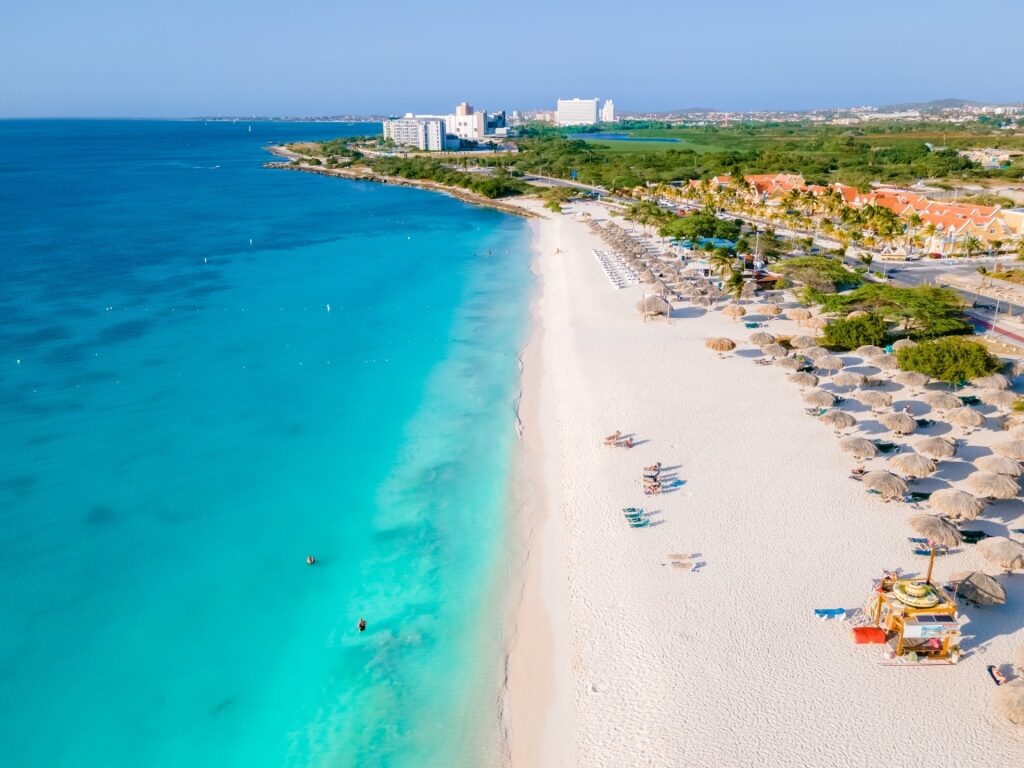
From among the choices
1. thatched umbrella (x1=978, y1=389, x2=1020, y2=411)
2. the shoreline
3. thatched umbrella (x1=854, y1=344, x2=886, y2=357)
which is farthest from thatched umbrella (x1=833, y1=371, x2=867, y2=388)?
the shoreline

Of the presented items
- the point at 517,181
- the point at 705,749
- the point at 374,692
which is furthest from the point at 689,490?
the point at 517,181

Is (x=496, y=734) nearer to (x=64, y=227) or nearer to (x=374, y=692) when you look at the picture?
(x=374, y=692)

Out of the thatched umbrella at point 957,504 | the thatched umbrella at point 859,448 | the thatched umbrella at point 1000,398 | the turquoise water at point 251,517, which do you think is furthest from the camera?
the thatched umbrella at point 1000,398

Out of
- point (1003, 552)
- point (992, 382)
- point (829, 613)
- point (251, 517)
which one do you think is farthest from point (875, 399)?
point (251, 517)

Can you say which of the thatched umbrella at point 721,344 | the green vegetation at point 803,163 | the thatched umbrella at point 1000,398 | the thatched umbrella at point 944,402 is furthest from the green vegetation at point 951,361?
the green vegetation at point 803,163

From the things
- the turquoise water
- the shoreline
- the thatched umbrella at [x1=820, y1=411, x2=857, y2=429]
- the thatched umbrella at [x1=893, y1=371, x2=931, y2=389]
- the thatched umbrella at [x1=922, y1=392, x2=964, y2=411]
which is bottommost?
the turquoise water

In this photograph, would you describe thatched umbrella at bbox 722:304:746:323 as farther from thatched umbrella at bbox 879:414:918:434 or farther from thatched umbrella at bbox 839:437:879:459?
thatched umbrella at bbox 839:437:879:459

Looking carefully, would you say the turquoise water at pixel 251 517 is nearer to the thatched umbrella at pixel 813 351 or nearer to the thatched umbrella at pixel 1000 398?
the thatched umbrella at pixel 813 351
